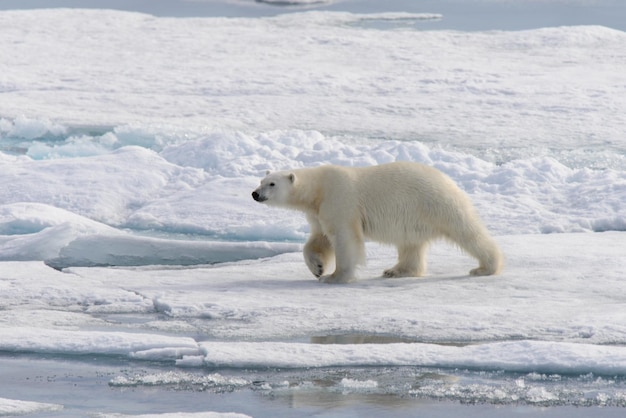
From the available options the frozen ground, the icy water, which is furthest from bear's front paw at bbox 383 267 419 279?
the icy water

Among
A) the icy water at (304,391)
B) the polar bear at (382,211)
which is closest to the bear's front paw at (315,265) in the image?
the polar bear at (382,211)

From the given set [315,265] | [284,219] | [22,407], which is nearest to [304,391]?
[22,407]

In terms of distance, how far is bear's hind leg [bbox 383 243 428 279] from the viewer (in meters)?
6.20

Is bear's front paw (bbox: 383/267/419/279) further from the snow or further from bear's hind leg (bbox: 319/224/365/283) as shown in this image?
the snow

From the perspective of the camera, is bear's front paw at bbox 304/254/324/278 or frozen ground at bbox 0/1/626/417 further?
bear's front paw at bbox 304/254/324/278

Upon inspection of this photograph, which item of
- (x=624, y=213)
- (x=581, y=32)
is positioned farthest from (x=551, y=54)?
(x=624, y=213)

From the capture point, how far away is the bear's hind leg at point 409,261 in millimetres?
6203

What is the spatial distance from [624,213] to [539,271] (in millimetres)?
2453

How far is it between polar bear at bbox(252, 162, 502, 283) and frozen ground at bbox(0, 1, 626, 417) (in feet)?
0.56

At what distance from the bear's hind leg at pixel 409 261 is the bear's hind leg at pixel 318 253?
391 mm

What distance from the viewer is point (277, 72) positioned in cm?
1477

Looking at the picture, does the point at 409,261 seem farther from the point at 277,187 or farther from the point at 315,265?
the point at 277,187

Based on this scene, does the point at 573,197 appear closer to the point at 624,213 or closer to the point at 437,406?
the point at 624,213

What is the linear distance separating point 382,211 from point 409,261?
0.35 m
